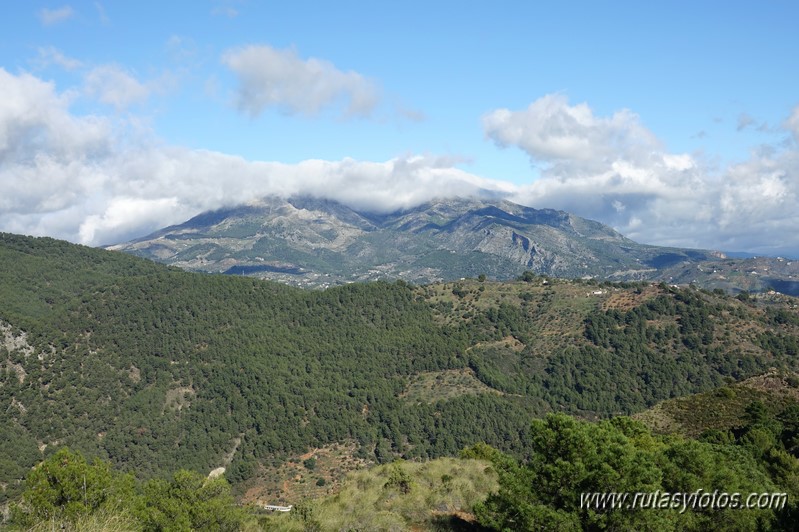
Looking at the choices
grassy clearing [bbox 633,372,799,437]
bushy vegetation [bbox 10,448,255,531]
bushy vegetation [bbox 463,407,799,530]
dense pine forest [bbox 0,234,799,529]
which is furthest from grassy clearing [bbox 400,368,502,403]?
bushy vegetation [bbox 463,407,799,530]

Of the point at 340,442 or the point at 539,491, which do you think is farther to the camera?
the point at 340,442

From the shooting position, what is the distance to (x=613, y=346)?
564ft

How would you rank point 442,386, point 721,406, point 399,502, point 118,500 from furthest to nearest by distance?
point 442,386, point 721,406, point 118,500, point 399,502

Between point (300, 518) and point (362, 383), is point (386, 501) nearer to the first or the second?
point (300, 518)

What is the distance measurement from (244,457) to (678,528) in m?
121

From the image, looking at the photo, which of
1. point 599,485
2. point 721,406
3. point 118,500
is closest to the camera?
point 599,485

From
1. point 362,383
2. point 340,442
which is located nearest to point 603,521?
point 340,442

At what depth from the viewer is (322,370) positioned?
167m

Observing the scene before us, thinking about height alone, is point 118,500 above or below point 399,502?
below

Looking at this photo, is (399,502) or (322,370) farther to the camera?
(322,370)

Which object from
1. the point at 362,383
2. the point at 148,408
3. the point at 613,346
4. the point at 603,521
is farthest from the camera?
the point at 613,346

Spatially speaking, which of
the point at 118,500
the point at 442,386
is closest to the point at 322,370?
the point at 442,386

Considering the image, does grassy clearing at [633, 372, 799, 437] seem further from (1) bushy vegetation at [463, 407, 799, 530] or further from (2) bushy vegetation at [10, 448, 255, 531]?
(2) bushy vegetation at [10, 448, 255, 531]

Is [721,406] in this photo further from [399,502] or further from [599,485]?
[599,485]
